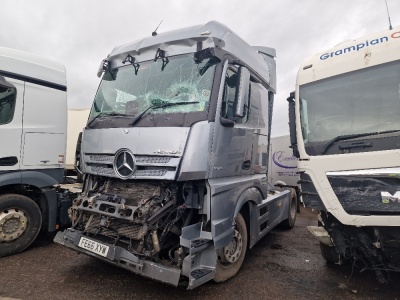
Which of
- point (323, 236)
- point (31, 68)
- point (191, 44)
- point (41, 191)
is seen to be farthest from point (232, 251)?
point (31, 68)

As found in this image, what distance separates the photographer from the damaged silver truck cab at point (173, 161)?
10.0 ft

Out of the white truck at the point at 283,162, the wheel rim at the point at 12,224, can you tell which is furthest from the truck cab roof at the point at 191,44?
the white truck at the point at 283,162

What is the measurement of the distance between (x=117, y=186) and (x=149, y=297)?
1.35 metres

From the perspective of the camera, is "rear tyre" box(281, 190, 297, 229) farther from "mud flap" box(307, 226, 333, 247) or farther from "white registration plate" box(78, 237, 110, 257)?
"white registration plate" box(78, 237, 110, 257)

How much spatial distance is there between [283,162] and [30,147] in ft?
30.5

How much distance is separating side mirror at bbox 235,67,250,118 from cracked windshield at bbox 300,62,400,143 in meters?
0.92

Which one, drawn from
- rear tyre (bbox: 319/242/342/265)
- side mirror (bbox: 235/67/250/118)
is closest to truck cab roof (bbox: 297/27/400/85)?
side mirror (bbox: 235/67/250/118)

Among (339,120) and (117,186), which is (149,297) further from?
(339,120)

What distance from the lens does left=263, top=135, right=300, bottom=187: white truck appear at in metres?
11.2

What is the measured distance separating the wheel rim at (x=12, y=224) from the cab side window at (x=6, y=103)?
1.39 m

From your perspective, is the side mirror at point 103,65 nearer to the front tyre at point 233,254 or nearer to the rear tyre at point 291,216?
the front tyre at point 233,254

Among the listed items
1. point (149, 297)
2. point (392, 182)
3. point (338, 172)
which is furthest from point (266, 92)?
point (149, 297)

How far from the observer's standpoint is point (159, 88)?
12.1 feet

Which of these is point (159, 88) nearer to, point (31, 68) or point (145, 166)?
point (145, 166)
